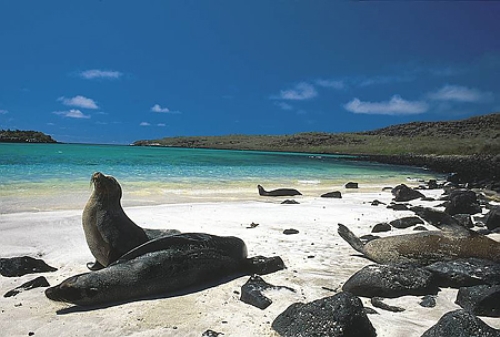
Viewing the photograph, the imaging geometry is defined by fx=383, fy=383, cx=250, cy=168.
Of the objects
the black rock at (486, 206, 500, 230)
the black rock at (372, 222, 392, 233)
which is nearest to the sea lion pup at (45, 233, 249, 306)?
the black rock at (372, 222, 392, 233)

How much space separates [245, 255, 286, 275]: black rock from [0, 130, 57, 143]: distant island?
120725 mm

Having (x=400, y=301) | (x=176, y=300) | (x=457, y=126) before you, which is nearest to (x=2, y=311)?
(x=176, y=300)

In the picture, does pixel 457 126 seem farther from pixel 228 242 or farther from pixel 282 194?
pixel 228 242

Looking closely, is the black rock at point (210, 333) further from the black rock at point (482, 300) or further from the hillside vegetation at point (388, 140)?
the hillside vegetation at point (388, 140)

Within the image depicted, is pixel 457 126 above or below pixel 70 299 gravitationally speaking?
above

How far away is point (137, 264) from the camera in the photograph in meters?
4.19

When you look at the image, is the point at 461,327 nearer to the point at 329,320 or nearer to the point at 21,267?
the point at 329,320

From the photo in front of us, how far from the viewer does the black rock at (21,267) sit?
4746mm

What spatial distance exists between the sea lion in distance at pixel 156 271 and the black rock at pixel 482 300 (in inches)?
90.8

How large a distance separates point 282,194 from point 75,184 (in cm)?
870

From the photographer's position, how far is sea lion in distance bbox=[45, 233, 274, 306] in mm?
3881

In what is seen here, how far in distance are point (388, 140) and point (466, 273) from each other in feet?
370

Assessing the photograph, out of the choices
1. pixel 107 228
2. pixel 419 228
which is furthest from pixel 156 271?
pixel 419 228

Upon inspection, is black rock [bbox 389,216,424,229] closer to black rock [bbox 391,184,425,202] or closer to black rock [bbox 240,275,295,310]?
black rock [bbox 240,275,295,310]
